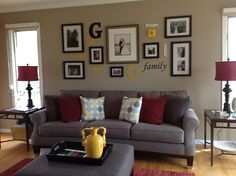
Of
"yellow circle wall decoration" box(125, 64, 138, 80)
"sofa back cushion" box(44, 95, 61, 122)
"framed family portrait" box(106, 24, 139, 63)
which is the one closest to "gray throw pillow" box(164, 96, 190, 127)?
"yellow circle wall decoration" box(125, 64, 138, 80)

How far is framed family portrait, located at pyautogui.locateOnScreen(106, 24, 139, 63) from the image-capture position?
388 cm

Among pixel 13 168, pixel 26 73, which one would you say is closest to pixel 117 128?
pixel 13 168

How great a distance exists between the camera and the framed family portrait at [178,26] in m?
3.66

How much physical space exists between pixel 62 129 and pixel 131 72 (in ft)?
4.90

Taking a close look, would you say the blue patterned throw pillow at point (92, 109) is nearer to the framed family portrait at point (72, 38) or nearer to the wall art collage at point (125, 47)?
the wall art collage at point (125, 47)

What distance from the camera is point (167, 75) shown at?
151 inches

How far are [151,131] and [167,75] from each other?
1.19m

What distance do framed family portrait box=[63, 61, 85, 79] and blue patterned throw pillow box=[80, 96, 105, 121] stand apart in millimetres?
739

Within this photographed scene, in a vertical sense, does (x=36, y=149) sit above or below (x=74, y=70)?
below

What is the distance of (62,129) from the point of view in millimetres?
3312

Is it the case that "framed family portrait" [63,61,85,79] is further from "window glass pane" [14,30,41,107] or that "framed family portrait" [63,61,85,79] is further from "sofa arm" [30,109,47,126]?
"sofa arm" [30,109,47,126]

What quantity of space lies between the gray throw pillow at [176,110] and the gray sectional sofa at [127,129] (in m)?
0.01

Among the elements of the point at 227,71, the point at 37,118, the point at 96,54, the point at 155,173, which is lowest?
the point at 155,173

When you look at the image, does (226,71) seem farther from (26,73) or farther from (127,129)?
(26,73)
